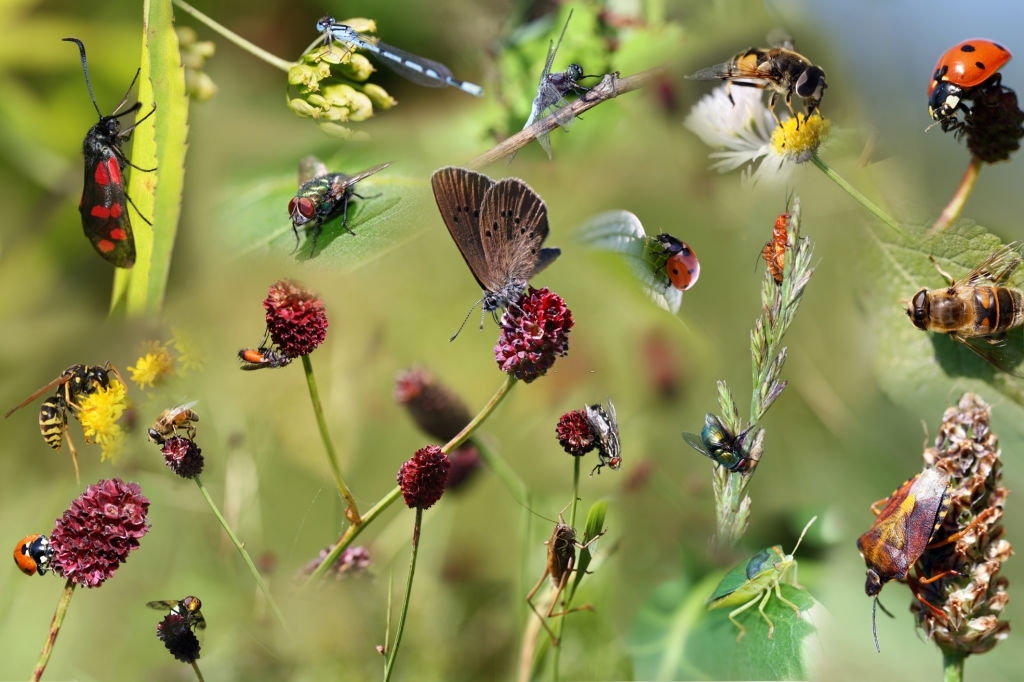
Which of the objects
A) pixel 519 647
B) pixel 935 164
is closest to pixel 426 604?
pixel 519 647

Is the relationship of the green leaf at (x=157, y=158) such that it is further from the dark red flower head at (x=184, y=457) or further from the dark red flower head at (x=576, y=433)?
the dark red flower head at (x=576, y=433)

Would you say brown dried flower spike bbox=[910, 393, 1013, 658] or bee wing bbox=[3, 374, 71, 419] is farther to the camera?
bee wing bbox=[3, 374, 71, 419]

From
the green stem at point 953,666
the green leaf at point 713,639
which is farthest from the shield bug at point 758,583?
the green stem at point 953,666

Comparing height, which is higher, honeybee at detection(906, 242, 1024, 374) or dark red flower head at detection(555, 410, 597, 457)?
honeybee at detection(906, 242, 1024, 374)

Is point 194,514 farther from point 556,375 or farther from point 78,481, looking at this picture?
point 556,375

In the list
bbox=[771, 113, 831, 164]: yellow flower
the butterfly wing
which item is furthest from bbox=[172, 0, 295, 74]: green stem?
bbox=[771, 113, 831, 164]: yellow flower

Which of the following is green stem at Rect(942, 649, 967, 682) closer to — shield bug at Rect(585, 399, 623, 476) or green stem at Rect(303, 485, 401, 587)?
shield bug at Rect(585, 399, 623, 476)
